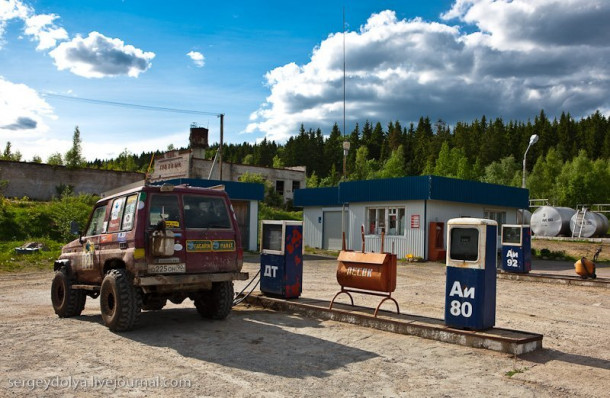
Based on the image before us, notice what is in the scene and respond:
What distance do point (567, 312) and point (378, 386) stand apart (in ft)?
26.2

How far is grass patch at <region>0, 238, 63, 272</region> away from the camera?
20156 millimetres

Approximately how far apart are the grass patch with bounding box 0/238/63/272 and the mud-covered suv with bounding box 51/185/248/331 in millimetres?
11968

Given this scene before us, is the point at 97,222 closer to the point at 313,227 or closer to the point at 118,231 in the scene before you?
the point at 118,231

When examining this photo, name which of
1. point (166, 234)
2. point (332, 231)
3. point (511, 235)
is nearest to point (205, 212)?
point (166, 234)

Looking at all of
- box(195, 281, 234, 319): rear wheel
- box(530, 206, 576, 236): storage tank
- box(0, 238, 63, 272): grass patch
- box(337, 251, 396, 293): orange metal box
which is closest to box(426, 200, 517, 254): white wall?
box(530, 206, 576, 236): storage tank

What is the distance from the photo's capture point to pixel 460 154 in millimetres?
114062

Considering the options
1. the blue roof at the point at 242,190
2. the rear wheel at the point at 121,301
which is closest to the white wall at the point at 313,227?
the blue roof at the point at 242,190

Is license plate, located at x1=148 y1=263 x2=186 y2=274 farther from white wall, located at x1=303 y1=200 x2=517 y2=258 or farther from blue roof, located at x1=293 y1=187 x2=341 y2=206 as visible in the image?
blue roof, located at x1=293 y1=187 x2=341 y2=206

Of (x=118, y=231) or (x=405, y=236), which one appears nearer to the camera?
(x=118, y=231)

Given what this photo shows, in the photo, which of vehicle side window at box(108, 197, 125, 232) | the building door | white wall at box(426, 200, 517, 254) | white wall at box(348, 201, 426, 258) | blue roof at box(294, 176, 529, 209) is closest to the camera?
vehicle side window at box(108, 197, 125, 232)

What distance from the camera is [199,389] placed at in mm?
5574

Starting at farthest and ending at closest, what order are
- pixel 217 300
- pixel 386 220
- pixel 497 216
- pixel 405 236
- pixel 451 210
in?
pixel 497 216
pixel 386 220
pixel 451 210
pixel 405 236
pixel 217 300

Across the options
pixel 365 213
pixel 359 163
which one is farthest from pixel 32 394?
pixel 359 163

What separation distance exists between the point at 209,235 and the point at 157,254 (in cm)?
97
